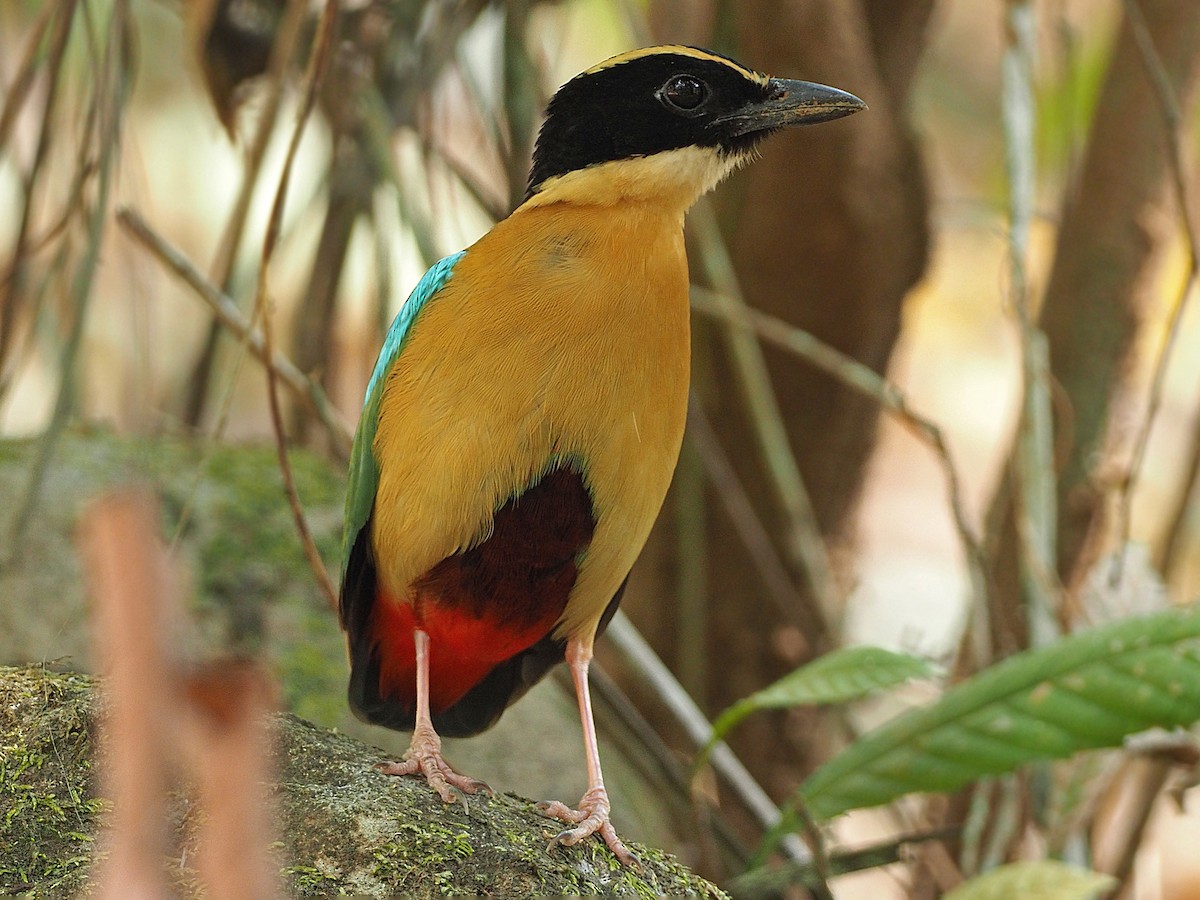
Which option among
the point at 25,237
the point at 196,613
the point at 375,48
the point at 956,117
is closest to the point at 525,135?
the point at 375,48

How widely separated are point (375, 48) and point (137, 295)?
4.75 feet

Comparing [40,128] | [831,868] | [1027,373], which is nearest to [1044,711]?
[831,868]

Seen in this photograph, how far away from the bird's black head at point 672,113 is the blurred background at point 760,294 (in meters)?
0.78

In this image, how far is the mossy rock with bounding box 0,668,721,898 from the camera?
6.93ft

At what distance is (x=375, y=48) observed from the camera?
472cm

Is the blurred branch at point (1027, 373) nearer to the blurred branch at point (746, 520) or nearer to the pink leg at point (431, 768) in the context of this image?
the blurred branch at point (746, 520)

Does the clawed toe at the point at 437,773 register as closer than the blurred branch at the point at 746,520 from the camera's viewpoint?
Yes

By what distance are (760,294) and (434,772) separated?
305cm

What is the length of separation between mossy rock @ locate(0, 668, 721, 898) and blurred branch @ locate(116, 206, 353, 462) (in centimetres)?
122

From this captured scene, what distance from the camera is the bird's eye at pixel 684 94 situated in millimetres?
3229

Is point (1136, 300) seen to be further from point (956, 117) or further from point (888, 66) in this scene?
point (956, 117)

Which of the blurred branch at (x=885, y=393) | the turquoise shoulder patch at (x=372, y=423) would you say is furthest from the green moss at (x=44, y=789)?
the blurred branch at (x=885, y=393)

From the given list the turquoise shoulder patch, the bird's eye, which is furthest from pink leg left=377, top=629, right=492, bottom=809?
the bird's eye

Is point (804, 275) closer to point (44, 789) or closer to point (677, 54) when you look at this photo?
point (677, 54)
